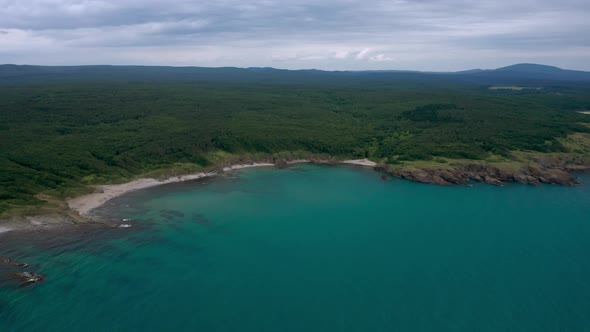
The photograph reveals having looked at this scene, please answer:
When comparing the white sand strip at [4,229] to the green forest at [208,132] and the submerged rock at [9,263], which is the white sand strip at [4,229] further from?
the submerged rock at [9,263]

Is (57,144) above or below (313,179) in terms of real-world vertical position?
above

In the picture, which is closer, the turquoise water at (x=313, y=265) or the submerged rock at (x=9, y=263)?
the turquoise water at (x=313, y=265)

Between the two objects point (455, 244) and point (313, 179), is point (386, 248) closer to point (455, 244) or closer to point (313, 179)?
point (455, 244)

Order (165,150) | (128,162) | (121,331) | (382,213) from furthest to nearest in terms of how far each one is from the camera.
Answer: (165,150)
(128,162)
(382,213)
(121,331)

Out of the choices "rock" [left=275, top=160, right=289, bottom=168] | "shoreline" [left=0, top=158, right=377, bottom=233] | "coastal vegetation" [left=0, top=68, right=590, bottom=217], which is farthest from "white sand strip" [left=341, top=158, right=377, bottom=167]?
"shoreline" [left=0, top=158, right=377, bottom=233]

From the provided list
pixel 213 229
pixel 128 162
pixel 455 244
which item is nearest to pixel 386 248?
pixel 455 244

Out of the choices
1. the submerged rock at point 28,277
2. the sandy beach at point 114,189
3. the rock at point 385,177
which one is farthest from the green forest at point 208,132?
the submerged rock at point 28,277

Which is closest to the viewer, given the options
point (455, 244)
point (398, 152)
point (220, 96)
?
point (455, 244)
